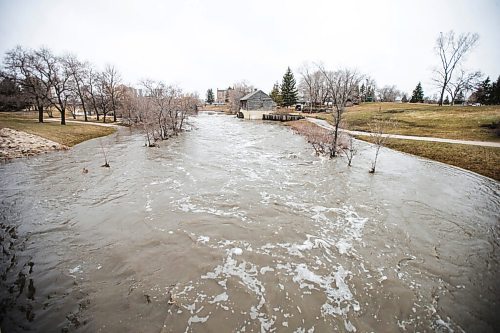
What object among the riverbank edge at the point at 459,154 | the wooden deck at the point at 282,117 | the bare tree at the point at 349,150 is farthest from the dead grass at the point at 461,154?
the wooden deck at the point at 282,117

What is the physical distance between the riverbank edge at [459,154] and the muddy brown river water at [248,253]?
75.4 inches

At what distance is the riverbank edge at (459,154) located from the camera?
16.5 m

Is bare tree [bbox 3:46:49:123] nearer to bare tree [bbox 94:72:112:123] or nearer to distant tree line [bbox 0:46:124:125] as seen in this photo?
distant tree line [bbox 0:46:124:125]

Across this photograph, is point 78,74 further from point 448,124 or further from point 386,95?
point 386,95

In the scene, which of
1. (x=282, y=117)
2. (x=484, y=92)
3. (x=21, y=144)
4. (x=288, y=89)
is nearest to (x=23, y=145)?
(x=21, y=144)

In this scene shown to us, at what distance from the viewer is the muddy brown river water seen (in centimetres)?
542

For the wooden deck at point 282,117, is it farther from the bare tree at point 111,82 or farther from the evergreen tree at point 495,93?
the evergreen tree at point 495,93

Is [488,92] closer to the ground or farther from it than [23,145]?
farther from it

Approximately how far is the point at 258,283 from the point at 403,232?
639 cm

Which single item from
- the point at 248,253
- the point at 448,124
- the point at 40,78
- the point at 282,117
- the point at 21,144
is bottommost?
the point at 248,253

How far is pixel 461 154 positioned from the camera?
19172 mm

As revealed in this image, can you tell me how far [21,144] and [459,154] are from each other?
3818 centimetres

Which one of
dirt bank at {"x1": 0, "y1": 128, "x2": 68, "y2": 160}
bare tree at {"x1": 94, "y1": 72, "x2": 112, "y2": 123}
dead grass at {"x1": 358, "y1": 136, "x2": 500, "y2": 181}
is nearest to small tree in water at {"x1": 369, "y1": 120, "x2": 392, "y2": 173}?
dead grass at {"x1": 358, "y1": 136, "x2": 500, "y2": 181}

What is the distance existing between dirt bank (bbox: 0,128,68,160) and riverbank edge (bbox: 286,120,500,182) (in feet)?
111
